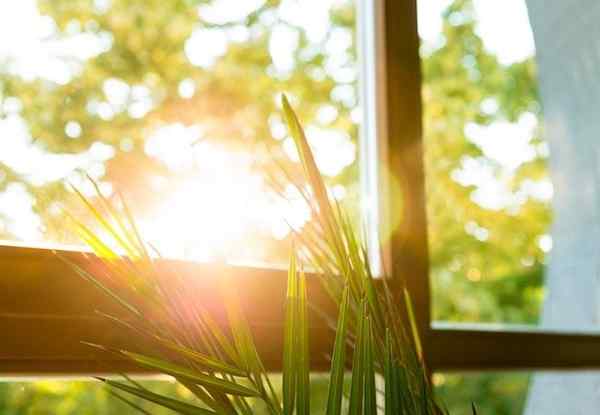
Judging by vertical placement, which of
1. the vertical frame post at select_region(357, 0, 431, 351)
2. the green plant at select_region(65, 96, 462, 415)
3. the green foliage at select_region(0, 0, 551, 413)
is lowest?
the green plant at select_region(65, 96, 462, 415)

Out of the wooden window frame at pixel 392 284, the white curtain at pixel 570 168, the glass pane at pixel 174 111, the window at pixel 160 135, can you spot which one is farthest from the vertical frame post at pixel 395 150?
the white curtain at pixel 570 168

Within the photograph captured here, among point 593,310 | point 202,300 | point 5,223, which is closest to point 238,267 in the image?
point 202,300

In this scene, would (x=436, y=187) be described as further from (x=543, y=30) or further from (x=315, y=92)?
(x=543, y=30)

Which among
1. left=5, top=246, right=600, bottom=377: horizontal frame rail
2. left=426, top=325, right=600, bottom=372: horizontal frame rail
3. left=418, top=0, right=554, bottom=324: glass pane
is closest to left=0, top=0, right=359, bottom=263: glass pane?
left=5, top=246, right=600, bottom=377: horizontal frame rail

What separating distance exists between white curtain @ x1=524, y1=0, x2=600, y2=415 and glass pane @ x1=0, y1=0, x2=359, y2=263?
0.45 meters

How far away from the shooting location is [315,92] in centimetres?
298

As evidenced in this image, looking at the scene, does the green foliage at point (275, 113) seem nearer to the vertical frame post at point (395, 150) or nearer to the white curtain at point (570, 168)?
the vertical frame post at point (395, 150)

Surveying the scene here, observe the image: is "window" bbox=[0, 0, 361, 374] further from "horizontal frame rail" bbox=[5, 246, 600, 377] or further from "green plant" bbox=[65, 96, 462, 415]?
"green plant" bbox=[65, 96, 462, 415]

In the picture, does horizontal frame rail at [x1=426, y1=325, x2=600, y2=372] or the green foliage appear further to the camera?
the green foliage

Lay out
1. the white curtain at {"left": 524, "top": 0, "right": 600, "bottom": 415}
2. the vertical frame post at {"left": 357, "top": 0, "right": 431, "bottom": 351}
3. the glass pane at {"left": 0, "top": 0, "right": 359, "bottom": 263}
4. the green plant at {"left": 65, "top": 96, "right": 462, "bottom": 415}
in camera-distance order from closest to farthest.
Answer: the green plant at {"left": 65, "top": 96, "right": 462, "bottom": 415} → the vertical frame post at {"left": 357, "top": 0, "right": 431, "bottom": 351} → the glass pane at {"left": 0, "top": 0, "right": 359, "bottom": 263} → the white curtain at {"left": 524, "top": 0, "right": 600, "bottom": 415}

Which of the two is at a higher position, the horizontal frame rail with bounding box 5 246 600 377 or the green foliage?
the green foliage

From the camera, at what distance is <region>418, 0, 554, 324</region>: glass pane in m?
3.59

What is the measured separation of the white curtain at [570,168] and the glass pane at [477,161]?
1.69m

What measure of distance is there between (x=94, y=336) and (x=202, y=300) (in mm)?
152
